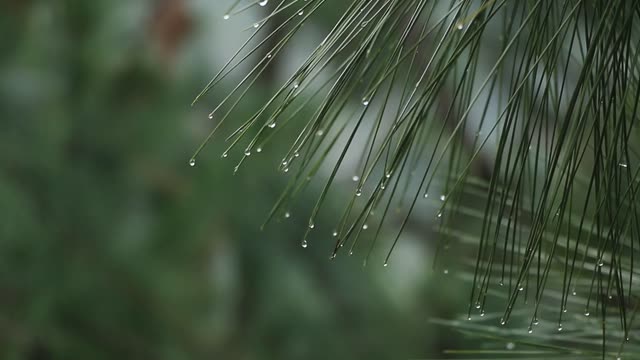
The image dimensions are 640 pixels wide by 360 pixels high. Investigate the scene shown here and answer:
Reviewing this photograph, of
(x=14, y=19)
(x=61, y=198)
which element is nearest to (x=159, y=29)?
(x=14, y=19)

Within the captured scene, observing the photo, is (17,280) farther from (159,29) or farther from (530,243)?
(530,243)

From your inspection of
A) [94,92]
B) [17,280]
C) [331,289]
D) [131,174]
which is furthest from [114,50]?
[331,289]

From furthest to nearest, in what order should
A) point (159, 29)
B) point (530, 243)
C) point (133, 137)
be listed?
point (159, 29) → point (133, 137) → point (530, 243)

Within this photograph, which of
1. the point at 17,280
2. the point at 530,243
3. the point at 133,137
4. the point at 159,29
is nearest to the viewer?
the point at 530,243

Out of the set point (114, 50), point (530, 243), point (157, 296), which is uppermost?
point (114, 50)

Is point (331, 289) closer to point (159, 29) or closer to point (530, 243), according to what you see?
point (159, 29)

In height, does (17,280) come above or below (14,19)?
below

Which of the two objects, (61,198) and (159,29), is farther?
(159,29)
